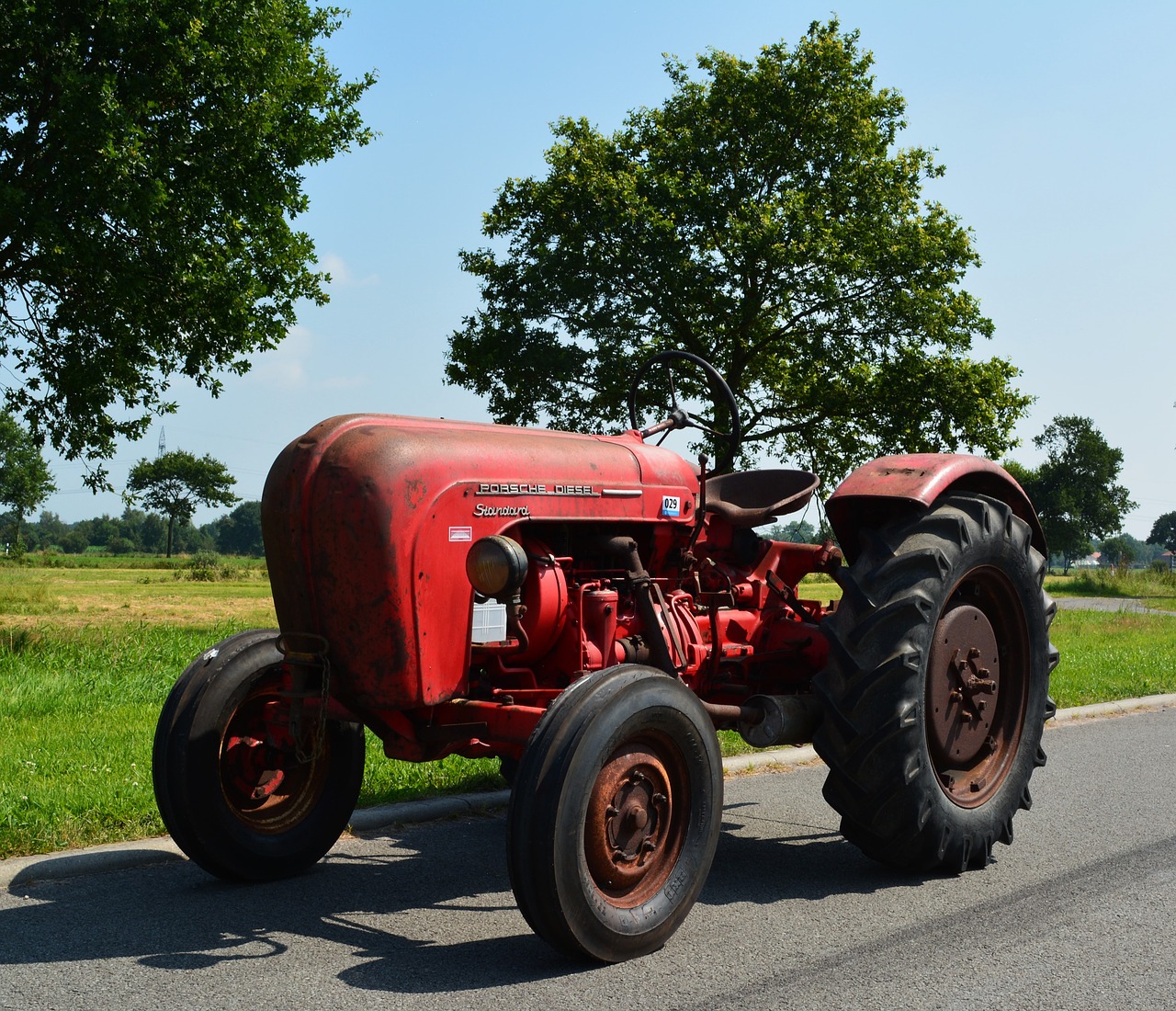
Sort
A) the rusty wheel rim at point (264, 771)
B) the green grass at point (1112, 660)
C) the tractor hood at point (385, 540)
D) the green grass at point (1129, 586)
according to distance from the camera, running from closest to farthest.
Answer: the tractor hood at point (385, 540)
the rusty wheel rim at point (264, 771)
the green grass at point (1112, 660)
the green grass at point (1129, 586)

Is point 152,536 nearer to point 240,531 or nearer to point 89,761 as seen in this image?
point 240,531

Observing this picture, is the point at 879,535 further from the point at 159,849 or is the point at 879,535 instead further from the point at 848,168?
the point at 848,168

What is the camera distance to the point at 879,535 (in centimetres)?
500

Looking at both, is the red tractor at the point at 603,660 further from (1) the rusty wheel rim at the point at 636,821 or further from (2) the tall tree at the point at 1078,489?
(2) the tall tree at the point at 1078,489

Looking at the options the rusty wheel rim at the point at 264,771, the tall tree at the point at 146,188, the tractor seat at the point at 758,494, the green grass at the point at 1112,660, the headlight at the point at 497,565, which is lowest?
the green grass at the point at 1112,660

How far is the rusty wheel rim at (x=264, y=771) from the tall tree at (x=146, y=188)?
8.76 meters

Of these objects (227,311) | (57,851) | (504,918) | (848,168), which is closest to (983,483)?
(504,918)

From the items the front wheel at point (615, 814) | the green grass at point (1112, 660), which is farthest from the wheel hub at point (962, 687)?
the green grass at point (1112, 660)

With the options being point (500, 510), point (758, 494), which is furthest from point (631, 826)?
point (758, 494)

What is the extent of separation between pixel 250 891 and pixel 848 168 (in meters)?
21.9

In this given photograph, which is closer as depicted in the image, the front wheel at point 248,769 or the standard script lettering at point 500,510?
the standard script lettering at point 500,510

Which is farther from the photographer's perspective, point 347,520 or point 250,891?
point 250,891

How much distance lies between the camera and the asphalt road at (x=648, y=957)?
135 inches

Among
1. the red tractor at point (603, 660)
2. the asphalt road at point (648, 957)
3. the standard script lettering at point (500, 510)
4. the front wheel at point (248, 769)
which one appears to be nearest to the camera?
the asphalt road at point (648, 957)
